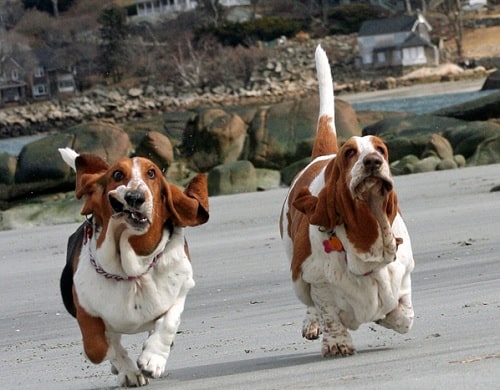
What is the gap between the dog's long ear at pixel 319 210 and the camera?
727cm

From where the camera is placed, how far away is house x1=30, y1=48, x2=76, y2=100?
8613 centimetres

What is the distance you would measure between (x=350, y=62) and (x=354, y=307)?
75221 millimetres

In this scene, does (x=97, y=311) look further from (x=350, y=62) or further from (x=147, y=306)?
(x=350, y=62)

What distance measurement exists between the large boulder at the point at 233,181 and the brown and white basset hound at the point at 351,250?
15.3 meters

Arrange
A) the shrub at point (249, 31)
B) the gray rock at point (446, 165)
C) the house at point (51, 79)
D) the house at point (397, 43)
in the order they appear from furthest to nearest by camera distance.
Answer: the shrub at point (249, 31) → the house at point (51, 79) → the house at point (397, 43) → the gray rock at point (446, 165)

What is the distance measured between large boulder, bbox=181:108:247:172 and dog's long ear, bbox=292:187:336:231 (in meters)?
21.8

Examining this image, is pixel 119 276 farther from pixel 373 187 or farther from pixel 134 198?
pixel 373 187

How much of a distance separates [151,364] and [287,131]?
2302 centimetres

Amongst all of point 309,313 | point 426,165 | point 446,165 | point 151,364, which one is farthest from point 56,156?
point 151,364

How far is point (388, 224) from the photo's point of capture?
282 inches

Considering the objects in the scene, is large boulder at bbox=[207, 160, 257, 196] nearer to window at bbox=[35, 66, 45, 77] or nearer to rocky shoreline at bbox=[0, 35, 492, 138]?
rocky shoreline at bbox=[0, 35, 492, 138]

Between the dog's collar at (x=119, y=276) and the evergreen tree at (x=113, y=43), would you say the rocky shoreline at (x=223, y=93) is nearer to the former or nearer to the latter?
the evergreen tree at (x=113, y=43)

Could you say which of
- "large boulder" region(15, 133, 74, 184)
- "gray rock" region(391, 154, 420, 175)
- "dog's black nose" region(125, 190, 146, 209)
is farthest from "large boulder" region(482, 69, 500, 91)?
"dog's black nose" region(125, 190, 146, 209)

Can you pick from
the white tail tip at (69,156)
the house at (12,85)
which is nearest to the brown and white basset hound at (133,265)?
the white tail tip at (69,156)
